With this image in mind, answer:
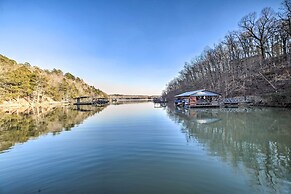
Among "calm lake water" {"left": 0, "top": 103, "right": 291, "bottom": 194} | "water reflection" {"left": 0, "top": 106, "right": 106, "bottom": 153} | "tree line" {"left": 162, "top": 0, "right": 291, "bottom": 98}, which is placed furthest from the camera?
"tree line" {"left": 162, "top": 0, "right": 291, "bottom": 98}

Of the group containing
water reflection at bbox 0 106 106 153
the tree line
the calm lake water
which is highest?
the tree line

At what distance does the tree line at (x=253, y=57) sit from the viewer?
3531 cm

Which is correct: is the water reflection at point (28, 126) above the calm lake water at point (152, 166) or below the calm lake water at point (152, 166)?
above

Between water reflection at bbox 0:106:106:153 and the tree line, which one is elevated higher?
the tree line

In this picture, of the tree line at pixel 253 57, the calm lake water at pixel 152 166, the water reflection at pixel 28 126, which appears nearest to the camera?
the calm lake water at pixel 152 166

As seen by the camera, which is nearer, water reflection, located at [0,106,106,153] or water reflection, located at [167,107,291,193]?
water reflection, located at [167,107,291,193]

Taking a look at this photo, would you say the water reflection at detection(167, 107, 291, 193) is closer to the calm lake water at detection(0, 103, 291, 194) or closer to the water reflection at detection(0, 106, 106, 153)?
the calm lake water at detection(0, 103, 291, 194)

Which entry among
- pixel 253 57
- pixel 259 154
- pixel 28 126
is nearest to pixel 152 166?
pixel 259 154

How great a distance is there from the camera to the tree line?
35.3m

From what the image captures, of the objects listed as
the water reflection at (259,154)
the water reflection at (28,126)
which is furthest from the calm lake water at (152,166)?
the water reflection at (28,126)

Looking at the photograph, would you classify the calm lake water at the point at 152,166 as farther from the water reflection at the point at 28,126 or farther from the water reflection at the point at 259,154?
the water reflection at the point at 28,126

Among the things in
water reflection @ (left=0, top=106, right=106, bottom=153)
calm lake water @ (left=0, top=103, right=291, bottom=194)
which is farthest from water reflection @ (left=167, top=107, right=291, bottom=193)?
water reflection @ (left=0, top=106, right=106, bottom=153)

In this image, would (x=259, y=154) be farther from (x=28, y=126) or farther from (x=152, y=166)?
(x=28, y=126)

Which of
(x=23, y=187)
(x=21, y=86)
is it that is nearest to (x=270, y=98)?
(x=23, y=187)
